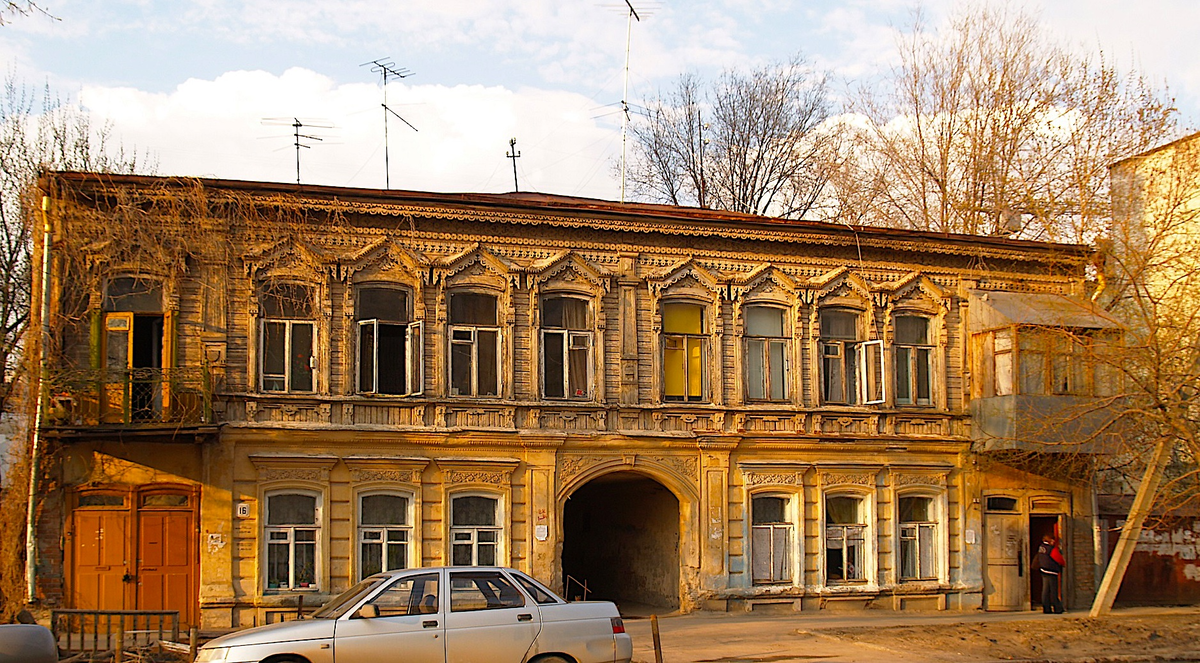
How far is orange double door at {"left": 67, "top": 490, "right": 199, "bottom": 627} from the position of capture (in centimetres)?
1925

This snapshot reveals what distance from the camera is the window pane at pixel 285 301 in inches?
810

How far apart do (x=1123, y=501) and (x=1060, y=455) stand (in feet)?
11.9

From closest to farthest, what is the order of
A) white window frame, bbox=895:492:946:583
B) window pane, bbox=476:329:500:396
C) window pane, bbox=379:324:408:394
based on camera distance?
window pane, bbox=379:324:408:394
window pane, bbox=476:329:500:396
white window frame, bbox=895:492:946:583

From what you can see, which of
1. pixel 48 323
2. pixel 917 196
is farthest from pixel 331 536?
pixel 917 196

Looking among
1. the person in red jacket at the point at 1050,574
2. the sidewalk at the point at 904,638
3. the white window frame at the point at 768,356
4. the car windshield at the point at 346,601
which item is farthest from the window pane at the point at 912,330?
the car windshield at the point at 346,601

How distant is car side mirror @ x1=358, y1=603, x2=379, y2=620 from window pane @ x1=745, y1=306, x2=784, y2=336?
1211 centimetres

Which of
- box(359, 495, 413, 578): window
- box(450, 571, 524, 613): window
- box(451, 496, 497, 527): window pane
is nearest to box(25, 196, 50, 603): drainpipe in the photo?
box(359, 495, 413, 578): window

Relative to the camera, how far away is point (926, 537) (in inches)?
952

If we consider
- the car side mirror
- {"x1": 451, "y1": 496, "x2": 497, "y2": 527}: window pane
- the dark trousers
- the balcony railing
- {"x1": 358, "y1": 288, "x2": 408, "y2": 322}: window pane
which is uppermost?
{"x1": 358, "y1": 288, "x2": 408, "y2": 322}: window pane

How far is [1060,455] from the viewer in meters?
24.2

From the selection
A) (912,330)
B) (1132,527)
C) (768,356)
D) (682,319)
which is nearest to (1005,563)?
(1132,527)

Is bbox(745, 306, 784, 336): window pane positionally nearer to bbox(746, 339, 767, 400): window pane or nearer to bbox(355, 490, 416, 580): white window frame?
bbox(746, 339, 767, 400): window pane

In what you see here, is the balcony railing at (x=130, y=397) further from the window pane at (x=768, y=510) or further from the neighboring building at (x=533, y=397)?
the window pane at (x=768, y=510)

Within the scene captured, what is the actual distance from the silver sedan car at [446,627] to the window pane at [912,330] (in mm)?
12775
